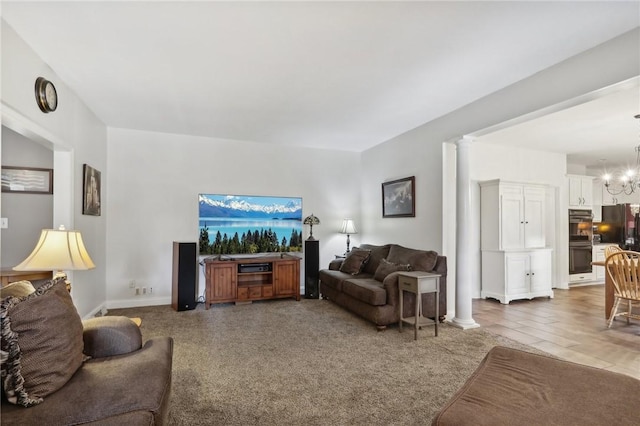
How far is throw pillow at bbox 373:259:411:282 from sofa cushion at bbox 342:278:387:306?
0.09 metres

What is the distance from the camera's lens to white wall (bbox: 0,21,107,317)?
244 cm

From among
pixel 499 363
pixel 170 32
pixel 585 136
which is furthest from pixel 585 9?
pixel 585 136

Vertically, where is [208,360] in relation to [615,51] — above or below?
below

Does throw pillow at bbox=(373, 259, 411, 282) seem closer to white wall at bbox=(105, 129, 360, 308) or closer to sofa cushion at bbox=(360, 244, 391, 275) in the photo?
sofa cushion at bbox=(360, 244, 391, 275)

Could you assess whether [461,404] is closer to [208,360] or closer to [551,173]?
[208,360]

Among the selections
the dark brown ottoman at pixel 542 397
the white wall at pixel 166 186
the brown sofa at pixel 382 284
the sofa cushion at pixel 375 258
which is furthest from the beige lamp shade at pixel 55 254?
the sofa cushion at pixel 375 258

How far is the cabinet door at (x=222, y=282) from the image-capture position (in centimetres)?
482

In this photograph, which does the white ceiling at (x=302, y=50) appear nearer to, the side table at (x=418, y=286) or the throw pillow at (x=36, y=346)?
the throw pillow at (x=36, y=346)

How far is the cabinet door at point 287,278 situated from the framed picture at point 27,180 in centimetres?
307

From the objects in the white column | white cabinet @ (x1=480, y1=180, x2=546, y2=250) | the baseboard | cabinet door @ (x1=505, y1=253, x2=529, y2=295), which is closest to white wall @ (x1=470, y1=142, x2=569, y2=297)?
white cabinet @ (x1=480, y1=180, x2=546, y2=250)

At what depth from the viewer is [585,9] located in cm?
216

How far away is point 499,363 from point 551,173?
19.3ft

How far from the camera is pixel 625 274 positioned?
3.84m

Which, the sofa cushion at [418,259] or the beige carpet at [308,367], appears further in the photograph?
the sofa cushion at [418,259]
